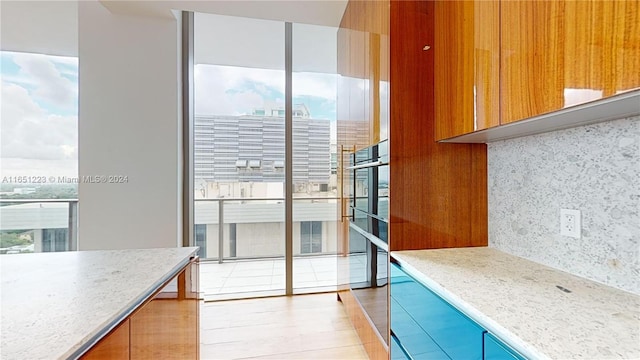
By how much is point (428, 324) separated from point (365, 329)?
94 centimetres

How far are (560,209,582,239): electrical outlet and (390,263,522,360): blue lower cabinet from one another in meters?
0.61

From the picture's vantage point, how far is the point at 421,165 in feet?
5.37

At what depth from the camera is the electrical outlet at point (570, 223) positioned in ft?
3.87

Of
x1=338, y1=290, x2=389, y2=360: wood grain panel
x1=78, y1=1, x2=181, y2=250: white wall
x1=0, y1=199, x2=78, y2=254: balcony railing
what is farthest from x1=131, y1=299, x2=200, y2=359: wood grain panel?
x1=0, y1=199, x2=78, y2=254: balcony railing

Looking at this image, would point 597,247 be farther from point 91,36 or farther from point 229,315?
point 91,36

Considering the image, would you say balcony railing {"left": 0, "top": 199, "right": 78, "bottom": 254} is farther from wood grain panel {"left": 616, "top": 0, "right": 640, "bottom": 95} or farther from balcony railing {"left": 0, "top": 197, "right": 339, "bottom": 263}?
wood grain panel {"left": 616, "top": 0, "right": 640, "bottom": 95}

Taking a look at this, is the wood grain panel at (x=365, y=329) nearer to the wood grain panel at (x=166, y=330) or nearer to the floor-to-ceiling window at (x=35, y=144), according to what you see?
the wood grain panel at (x=166, y=330)

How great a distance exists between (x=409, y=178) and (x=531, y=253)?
26.2 inches

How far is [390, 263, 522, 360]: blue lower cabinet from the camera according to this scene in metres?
0.97

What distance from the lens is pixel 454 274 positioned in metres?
1.24

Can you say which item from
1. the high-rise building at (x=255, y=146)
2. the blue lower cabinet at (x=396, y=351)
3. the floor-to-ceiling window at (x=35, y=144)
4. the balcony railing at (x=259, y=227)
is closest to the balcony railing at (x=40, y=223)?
the floor-to-ceiling window at (x=35, y=144)

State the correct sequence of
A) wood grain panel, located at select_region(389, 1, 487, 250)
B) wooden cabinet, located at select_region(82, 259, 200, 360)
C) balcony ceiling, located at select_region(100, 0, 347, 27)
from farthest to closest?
balcony ceiling, located at select_region(100, 0, 347, 27), wood grain panel, located at select_region(389, 1, 487, 250), wooden cabinet, located at select_region(82, 259, 200, 360)

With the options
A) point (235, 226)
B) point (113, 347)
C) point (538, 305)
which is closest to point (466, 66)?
point (538, 305)

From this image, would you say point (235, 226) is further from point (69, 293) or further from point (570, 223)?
point (570, 223)
